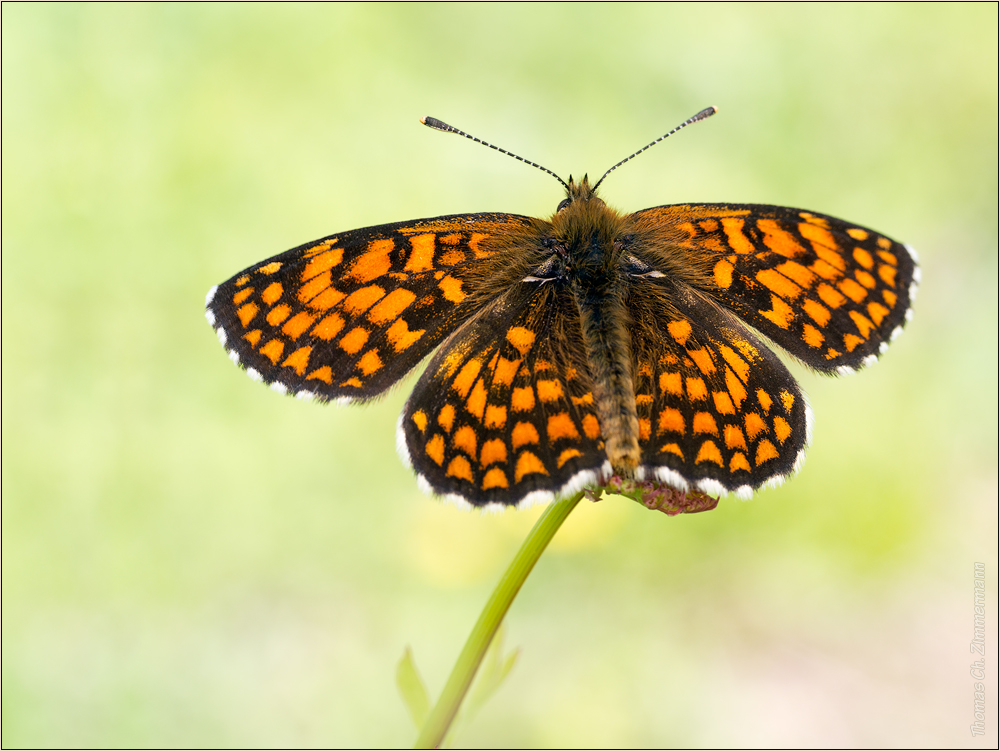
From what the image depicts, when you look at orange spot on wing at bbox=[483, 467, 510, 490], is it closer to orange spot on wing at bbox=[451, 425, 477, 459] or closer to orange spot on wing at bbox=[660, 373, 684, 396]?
orange spot on wing at bbox=[451, 425, 477, 459]

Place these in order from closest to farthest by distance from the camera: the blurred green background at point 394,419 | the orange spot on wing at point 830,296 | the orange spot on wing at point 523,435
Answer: the orange spot on wing at point 523,435
the orange spot on wing at point 830,296
the blurred green background at point 394,419

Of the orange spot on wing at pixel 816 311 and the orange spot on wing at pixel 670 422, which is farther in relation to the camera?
the orange spot on wing at pixel 816 311

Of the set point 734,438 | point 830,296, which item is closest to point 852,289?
point 830,296

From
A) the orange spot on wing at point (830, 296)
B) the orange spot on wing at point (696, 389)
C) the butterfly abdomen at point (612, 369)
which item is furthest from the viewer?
the orange spot on wing at point (830, 296)

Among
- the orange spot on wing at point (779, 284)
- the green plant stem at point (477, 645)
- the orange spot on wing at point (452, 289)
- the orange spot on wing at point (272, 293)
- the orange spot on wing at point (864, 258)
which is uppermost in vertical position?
the orange spot on wing at point (864, 258)

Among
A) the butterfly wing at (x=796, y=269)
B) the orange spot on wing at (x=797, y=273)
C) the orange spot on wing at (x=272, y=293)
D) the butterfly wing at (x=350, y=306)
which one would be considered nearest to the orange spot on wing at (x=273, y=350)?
the butterfly wing at (x=350, y=306)

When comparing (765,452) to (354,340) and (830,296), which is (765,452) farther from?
(354,340)

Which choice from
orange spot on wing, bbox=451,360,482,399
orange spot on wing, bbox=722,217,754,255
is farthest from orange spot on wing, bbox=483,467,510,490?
orange spot on wing, bbox=722,217,754,255

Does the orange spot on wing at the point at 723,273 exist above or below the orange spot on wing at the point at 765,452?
above

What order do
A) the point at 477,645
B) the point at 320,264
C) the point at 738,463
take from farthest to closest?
the point at 320,264 < the point at 738,463 < the point at 477,645

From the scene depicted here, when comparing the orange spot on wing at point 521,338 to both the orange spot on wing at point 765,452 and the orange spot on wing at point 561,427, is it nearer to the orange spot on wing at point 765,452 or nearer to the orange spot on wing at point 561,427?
the orange spot on wing at point 561,427
